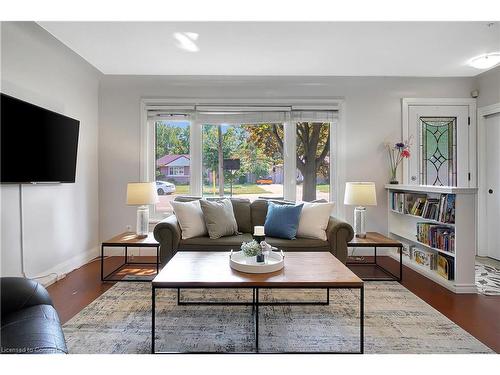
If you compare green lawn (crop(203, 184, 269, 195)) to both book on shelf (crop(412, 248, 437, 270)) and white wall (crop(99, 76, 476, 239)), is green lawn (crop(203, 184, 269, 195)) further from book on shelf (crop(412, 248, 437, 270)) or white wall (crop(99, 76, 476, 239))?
book on shelf (crop(412, 248, 437, 270))

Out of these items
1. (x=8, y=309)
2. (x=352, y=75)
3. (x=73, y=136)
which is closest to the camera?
(x=8, y=309)

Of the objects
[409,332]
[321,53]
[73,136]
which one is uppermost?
[321,53]

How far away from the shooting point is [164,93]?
4.20 meters

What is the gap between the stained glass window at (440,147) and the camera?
4277mm

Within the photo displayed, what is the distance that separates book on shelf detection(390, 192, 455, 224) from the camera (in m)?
3.06

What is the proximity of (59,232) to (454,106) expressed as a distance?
5238 millimetres

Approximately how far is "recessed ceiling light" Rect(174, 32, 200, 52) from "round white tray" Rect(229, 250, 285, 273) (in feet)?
6.93

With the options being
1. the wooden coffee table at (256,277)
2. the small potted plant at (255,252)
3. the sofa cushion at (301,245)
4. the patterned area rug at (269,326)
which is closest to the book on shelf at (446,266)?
the patterned area rug at (269,326)

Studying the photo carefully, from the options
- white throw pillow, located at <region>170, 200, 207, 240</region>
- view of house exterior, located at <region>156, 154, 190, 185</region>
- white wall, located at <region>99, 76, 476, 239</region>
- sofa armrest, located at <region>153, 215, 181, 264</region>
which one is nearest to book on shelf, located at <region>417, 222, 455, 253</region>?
white wall, located at <region>99, 76, 476, 239</region>

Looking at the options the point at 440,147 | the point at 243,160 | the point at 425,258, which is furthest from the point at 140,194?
the point at 440,147

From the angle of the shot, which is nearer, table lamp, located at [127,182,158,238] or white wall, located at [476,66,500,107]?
table lamp, located at [127,182,158,238]

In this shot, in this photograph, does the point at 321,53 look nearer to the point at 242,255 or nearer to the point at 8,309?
the point at 242,255

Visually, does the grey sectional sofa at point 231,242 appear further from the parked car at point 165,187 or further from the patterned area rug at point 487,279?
the patterned area rug at point 487,279
